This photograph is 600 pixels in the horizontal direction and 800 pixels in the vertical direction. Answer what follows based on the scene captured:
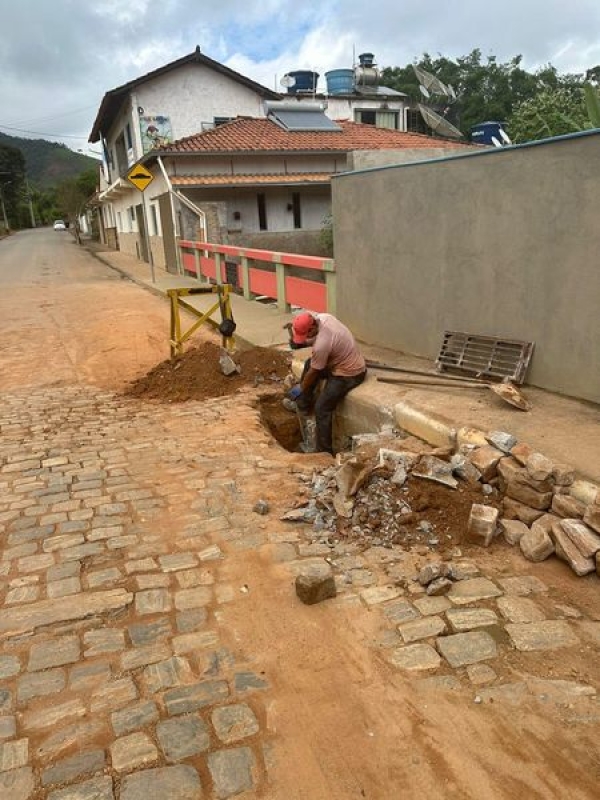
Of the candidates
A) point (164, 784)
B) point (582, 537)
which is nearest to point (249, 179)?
point (582, 537)

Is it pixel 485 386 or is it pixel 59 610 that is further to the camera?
pixel 485 386

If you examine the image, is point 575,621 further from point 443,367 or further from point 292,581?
point 443,367

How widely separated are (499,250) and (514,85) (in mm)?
49147

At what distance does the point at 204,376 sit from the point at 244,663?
5232 millimetres

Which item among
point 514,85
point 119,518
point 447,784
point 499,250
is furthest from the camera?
point 514,85

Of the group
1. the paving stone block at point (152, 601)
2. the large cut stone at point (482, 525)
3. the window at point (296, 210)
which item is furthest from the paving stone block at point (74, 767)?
the window at point (296, 210)

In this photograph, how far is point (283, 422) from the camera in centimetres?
689

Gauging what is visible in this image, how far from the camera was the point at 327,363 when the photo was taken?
20.2 feet

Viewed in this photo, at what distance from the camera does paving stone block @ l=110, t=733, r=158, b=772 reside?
7.67 feet

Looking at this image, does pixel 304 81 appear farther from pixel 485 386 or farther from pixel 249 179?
pixel 485 386

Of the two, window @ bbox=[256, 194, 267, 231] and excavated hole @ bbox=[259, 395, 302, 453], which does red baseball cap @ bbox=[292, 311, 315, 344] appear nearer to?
excavated hole @ bbox=[259, 395, 302, 453]

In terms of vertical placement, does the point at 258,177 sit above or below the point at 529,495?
above

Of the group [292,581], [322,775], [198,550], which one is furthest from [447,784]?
[198,550]

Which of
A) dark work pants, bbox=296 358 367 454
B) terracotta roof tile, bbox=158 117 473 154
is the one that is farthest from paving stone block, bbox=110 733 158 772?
terracotta roof tile, bbox=158 117 473 154
